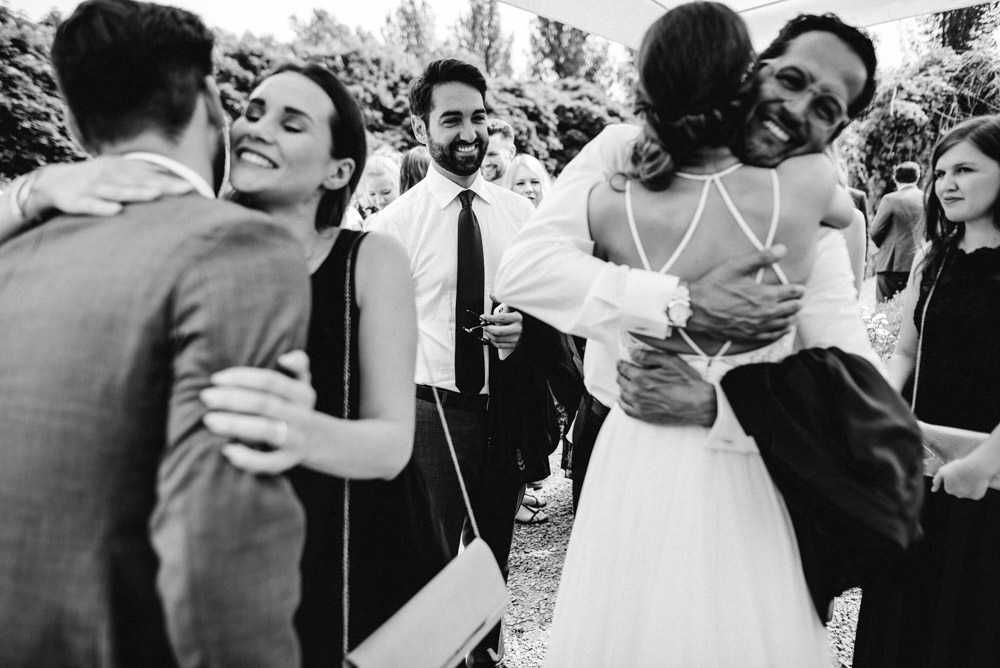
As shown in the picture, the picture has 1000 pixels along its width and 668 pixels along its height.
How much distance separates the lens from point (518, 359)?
2793 mm

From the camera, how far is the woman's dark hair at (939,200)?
2.32m

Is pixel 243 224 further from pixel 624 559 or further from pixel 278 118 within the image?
pixel 624 559

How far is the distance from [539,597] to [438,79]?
2695mm

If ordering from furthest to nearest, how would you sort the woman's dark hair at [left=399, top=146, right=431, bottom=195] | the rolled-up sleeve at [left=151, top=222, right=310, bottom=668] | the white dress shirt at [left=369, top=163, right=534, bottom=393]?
the woman's dark hair at [left=399, top=146, right=431, bottom=195] → the white dress shirt at [left=369, top=163, right=534, bottom=393] → the rolled-up sleeve at [left=151, top=222, right=310, bottom=668]

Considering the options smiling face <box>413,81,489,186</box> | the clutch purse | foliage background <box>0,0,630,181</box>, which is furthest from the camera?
foliage background <box>0,0,630,181</box>

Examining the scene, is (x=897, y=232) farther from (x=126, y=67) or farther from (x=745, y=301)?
(x=126, y=67)

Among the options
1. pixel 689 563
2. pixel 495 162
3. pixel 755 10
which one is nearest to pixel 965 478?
pixel 689 563

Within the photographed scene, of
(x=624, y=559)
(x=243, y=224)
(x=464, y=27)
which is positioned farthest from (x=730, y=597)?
(x=464, y=27)

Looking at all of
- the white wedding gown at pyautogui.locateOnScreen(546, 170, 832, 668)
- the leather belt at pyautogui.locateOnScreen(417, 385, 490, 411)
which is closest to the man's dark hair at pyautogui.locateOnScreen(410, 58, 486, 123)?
the leather belt at pyautogui.locateOnScreen(417, 385, 490, 411)

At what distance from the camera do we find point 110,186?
96 centimetres

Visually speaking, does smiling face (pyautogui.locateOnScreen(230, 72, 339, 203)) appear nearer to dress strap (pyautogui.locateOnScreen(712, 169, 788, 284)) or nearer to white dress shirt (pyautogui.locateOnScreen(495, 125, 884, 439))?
white dress shirt (pyautogui.locateOnScreen(495, 125, 884, 439))

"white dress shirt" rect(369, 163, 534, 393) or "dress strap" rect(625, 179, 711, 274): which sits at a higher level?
"dress strap" rect(625, 179, 711, 274)

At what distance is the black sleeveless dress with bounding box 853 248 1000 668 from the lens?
7.12 feet

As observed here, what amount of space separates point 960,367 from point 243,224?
2.33 meters
